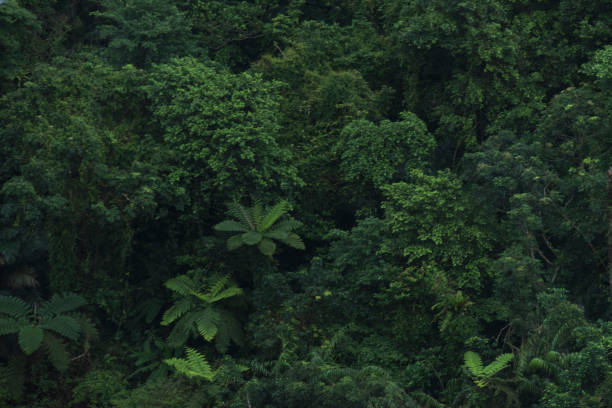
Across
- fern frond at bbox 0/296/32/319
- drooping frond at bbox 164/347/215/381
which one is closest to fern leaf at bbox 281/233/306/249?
drooping frond at bbox 164/347/215/381

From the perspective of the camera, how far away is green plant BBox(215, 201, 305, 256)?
13781mm

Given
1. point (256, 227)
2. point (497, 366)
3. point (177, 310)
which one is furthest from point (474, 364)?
point (177, 310)

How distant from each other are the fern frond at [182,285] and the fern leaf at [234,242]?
119 centimetres

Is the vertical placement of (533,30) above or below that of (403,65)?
above

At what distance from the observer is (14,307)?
13.1 metres

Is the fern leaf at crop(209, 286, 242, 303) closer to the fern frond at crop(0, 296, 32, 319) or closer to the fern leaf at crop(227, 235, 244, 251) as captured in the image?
the fern leaf at crop(227, 235, 244, 251)

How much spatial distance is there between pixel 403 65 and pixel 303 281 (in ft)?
23.1

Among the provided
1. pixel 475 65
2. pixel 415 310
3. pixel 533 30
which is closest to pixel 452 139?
pixel 475 65

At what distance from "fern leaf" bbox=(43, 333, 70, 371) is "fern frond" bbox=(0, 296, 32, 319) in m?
0.68

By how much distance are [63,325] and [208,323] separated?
2801mm

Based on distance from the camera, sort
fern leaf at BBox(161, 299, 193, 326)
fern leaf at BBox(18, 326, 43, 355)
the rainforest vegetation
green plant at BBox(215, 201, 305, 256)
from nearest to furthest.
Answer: the rainforest vegetation
fern leaf at BBox(18, 326, 43, 355)
green plant at BBox(215, 201, 305, 256)
fern leaf at BBox(161, 299, 193, 326)

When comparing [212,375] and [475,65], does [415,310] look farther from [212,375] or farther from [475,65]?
[475,65]

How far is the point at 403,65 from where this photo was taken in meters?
18.0

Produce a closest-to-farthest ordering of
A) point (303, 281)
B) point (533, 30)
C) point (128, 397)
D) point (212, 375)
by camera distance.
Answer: point (212, 375) → point (128, 397) → point (303, 281) → point (533, 30)
